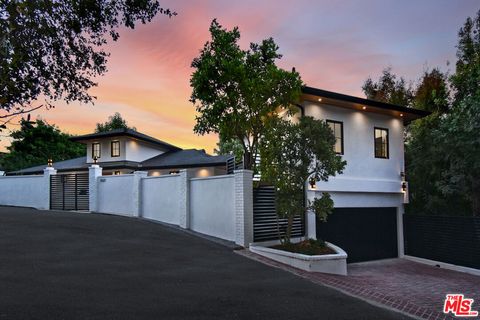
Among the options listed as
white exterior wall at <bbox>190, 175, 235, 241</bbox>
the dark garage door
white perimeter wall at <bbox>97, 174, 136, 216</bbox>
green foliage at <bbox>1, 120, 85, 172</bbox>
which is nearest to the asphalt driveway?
white exterior wall at <bbox>190, 175, 235, 241</bbox>

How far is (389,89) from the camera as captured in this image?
29.8 m

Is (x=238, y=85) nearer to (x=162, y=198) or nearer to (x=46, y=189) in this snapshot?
(x=162, y=198)

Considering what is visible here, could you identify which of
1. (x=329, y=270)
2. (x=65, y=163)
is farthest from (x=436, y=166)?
(x=65, y=163)

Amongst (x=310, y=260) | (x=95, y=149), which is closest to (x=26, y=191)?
(x=95, y=149)

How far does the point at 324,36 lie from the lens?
17.9 meters

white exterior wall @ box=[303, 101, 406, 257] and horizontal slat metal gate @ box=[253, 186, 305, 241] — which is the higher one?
white exterior wall @ box=[303, 101, 406, 257]

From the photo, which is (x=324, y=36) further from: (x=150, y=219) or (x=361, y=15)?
(x=150, y=219)

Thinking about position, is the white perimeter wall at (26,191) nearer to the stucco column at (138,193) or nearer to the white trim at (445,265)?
the stucco column at (138,193)

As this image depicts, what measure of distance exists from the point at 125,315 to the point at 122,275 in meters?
2.54

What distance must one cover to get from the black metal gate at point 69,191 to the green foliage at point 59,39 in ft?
38.6

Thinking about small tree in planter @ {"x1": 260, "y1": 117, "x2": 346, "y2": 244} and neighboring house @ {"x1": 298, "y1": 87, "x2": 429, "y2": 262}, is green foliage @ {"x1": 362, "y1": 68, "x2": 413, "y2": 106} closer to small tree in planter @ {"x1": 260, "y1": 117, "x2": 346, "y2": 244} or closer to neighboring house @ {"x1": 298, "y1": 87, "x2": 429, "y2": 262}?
neighboring house @ {"x1": 298, "y1": 87, "x2": 429, "y2": 262}

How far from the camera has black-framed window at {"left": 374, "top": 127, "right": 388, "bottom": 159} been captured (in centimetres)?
1877

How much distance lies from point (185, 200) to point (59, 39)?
7.63 m

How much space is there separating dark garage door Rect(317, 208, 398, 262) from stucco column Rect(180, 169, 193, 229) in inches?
211
